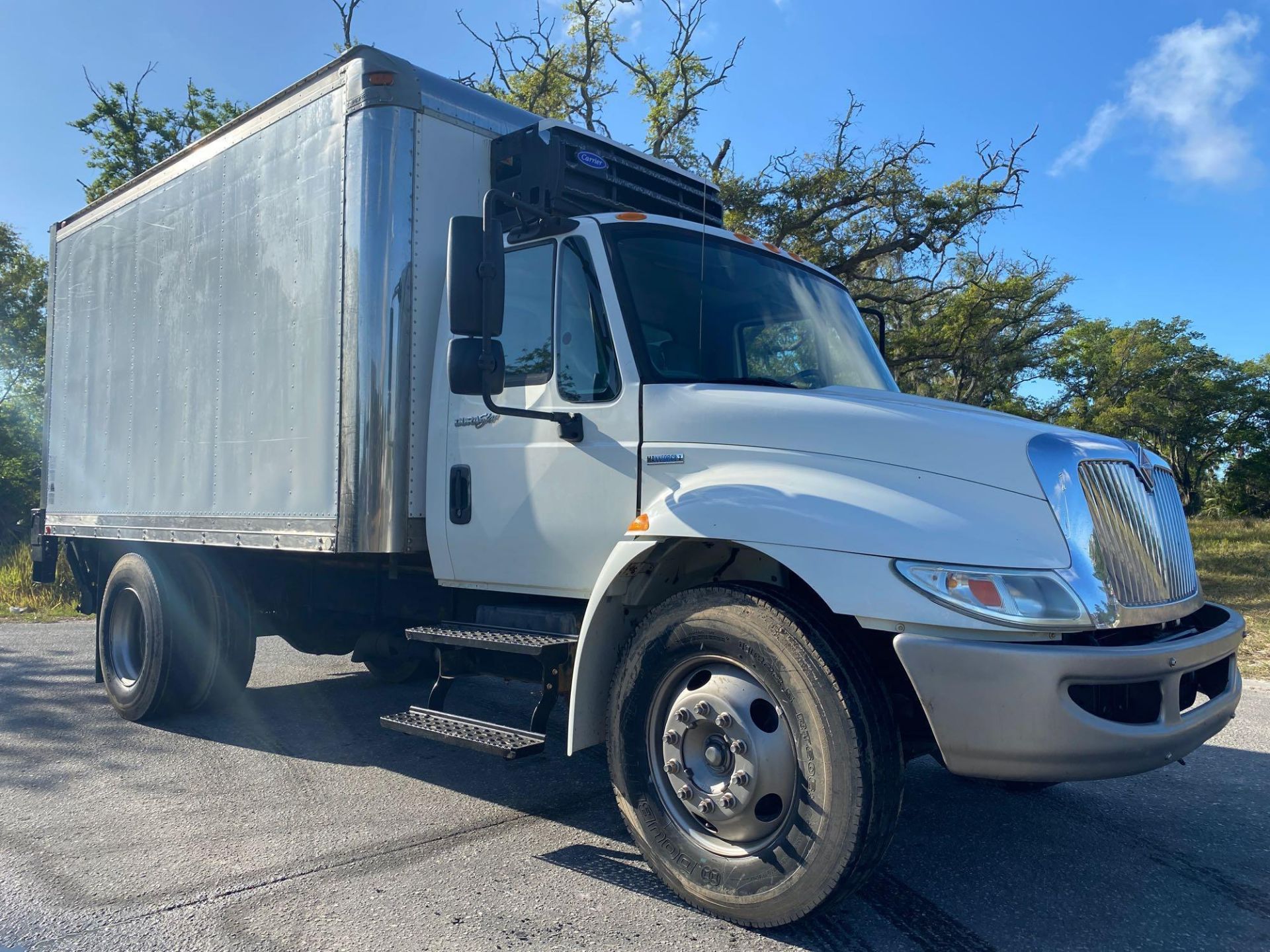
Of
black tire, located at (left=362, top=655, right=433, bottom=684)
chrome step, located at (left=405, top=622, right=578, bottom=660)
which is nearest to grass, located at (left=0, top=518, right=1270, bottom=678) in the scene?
black tire, located at (left=362, top=655, right=433, bottom=684)

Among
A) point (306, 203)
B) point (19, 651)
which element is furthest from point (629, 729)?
point (19, 651)

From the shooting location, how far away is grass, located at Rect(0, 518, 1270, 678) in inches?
411

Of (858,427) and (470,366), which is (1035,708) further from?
Result: (470,366)

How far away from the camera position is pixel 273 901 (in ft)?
11.1

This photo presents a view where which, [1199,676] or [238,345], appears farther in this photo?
[238,345]

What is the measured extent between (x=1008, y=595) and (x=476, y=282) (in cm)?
217

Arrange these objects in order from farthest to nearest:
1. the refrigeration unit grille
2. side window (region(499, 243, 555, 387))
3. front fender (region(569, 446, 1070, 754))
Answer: the refrigeration unit grille
side window (region(499, 243, 555, 387))
front fender (region(569, 446, 1070, 754))

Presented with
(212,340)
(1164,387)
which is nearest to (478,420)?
(212,340)

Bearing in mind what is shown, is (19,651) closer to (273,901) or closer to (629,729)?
(273,901)

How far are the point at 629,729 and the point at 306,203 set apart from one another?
3.30 meters

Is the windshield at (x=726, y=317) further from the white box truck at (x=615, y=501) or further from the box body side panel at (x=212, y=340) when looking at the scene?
the box body side panel at (x=212, y=340)

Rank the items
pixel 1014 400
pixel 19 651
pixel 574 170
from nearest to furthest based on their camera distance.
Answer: pixel 574 170
pixel 19 651
pixel 1014 400

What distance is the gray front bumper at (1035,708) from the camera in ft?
8.88

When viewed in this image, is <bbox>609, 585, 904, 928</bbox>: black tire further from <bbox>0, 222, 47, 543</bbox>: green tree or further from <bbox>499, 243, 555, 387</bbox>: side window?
<bbox>0, 222, 47, 543</bbox>: green tree
